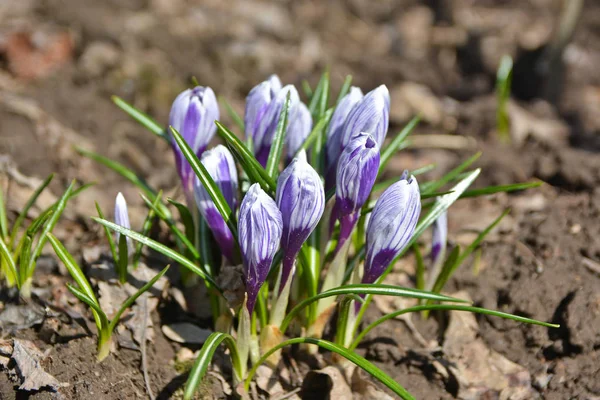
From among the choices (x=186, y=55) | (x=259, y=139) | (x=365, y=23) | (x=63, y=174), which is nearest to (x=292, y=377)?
(x=259, y=139)

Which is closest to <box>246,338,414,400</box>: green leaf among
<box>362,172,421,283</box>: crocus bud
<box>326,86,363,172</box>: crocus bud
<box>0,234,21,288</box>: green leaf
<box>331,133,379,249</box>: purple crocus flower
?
<box>362,172,421,283</box>: crocus bud

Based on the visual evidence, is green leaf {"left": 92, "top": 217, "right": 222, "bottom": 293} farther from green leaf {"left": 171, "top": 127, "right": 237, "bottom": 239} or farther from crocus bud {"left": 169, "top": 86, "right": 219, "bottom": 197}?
crocus bud {"left": 169, "top": 86, "right": 219, "bottom": 197}

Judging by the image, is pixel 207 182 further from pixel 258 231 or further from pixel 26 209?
pixel 26 209

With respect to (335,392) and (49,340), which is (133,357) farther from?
(335,392)

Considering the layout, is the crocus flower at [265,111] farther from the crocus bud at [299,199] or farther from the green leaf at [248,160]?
the crocus bud at [299,199]

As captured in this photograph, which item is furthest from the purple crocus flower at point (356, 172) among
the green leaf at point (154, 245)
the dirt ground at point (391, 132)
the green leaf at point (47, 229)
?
the green leaf at point (47, 229)

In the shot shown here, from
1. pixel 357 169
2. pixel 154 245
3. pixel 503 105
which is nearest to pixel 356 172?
pixel 357 169
